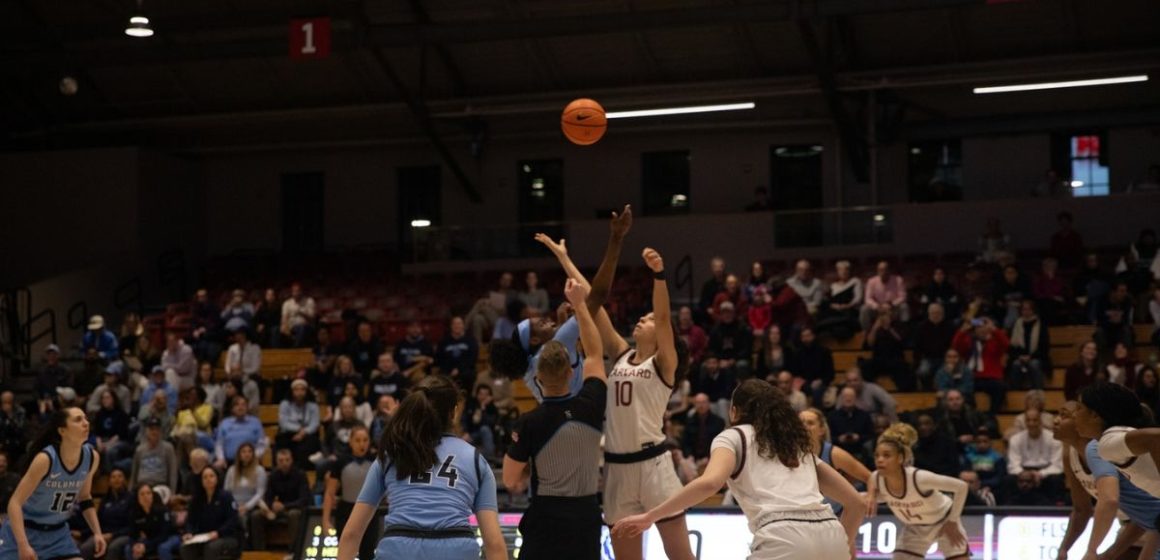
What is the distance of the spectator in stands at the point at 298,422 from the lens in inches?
714

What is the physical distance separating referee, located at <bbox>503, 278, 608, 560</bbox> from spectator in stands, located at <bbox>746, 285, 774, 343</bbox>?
12.1 meters

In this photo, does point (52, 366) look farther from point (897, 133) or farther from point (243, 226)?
point (897, 133)

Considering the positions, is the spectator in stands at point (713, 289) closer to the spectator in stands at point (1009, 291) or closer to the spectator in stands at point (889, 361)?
the spectator in stands at point (889, 361)

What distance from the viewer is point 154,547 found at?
54.4 feet

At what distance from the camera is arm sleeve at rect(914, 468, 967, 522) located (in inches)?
366

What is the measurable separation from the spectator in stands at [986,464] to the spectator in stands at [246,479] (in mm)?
7813

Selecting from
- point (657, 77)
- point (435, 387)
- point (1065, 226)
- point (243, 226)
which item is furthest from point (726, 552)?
point (243, 226)

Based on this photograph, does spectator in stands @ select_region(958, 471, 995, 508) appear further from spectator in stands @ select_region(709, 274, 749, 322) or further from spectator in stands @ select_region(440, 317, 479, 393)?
spectator in stands @ select_region(440, 317, 479, 393)

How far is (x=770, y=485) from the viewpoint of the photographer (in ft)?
21.8

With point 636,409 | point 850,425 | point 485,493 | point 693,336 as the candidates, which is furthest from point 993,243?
point 485,493

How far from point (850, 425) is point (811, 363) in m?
2.01

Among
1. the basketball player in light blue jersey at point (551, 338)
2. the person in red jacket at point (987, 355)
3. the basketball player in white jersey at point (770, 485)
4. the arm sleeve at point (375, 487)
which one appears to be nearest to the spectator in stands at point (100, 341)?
the person in red jacket at point (987, 355)

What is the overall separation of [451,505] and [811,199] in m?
20.3

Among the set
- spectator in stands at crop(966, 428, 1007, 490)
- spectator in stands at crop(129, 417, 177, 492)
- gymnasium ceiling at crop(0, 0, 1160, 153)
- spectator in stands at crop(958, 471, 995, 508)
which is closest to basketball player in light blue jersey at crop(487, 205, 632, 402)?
spectator in stands at crop(958, 471, 995, 508)
